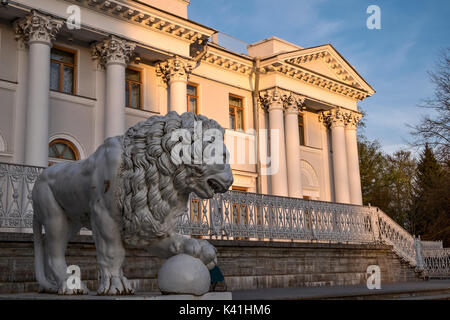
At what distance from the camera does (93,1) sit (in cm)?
1471

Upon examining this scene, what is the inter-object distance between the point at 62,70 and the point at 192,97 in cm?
517

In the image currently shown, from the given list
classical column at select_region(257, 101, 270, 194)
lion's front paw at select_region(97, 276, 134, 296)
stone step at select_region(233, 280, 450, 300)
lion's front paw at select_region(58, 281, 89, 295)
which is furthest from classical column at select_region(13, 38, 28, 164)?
lion's front paw at select_region(97, 276, 134, 296)

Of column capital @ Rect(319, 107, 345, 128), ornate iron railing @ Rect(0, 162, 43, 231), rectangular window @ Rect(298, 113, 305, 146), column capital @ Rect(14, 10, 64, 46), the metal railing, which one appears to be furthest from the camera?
column capital @ Rect(319, 107, 345, 128)

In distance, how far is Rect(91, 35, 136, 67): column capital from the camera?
15359 mm

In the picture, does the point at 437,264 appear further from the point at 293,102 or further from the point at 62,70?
the point at 62,70

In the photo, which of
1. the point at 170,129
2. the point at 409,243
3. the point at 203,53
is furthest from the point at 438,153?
the point at 170,129

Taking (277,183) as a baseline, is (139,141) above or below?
below

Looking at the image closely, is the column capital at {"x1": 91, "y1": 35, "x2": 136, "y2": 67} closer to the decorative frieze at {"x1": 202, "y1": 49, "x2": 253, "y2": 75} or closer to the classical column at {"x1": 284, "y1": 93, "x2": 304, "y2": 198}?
the decorative frieze at {"x1": 202, "y1": 49, "x2": 253, "y2": 75}

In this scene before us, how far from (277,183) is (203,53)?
18.7 feet

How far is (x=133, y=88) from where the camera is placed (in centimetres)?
1731

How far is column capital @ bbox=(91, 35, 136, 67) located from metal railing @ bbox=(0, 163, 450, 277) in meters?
5.97

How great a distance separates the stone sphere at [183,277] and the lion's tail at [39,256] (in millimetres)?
1224
